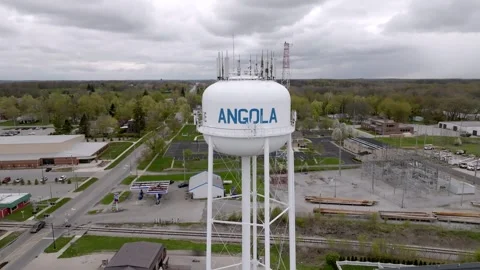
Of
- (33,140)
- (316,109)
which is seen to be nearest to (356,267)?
(33,140)

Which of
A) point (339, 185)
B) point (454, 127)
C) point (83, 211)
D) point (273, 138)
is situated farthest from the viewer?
point (454, 127)

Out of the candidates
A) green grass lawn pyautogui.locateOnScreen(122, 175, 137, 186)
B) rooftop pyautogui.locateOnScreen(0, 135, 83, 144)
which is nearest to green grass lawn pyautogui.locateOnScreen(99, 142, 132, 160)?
rooftop pyautogui.locateOnScreen(0, 135, 83, 144)

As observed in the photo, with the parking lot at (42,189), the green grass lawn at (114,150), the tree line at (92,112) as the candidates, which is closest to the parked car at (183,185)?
the parking lot at (42,189)

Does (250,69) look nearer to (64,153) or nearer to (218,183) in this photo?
(218,183)

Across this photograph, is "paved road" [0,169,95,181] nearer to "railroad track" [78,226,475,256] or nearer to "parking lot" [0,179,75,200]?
"parking lot" [0,179,75,200]

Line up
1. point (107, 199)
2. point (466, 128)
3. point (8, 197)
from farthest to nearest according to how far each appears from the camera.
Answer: point (466, 128), point (107, 199), point (8, 197)

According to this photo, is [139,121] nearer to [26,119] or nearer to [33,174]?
[33,174]

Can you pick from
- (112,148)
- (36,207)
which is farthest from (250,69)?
(112,148)
